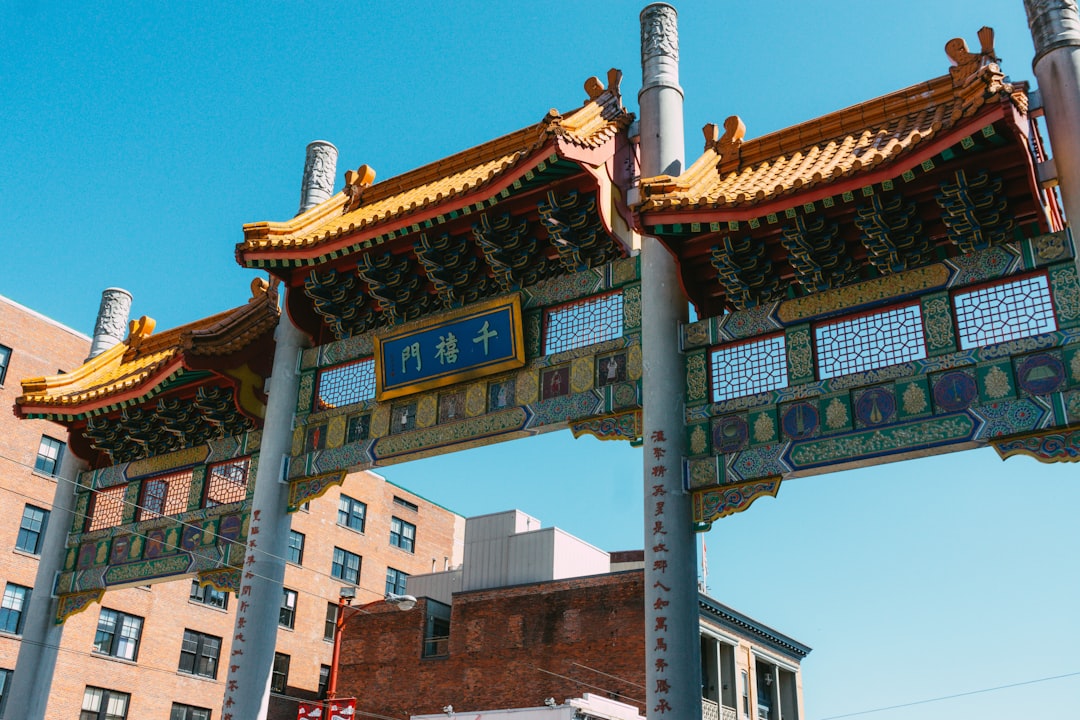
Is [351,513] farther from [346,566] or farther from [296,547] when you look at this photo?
[296,547]

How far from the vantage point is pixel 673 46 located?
15.0 meters

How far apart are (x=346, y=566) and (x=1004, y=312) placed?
133ft

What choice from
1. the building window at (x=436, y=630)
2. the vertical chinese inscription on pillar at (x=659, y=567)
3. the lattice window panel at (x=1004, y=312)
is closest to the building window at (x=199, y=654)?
the building window at (x=436, y=630)

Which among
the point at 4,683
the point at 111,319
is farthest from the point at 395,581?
the point at 111,319

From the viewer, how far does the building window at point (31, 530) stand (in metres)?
37.5

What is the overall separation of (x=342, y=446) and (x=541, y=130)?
557 cm

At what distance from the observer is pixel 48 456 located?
39812mm

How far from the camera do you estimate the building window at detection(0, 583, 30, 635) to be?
35.8m

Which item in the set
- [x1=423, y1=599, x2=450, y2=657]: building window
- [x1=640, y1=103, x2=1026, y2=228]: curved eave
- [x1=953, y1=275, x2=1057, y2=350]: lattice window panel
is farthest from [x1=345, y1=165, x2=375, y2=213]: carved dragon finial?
[x1=423, y1=599, x2=450, y2=657]: building window

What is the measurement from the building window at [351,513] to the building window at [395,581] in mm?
2840

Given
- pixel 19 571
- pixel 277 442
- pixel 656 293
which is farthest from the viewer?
pixel 19 571

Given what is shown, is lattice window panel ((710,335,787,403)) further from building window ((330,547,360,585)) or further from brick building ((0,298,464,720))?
building window ((330,547,360,585))

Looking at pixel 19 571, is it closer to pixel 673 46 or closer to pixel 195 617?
pixel 195 617

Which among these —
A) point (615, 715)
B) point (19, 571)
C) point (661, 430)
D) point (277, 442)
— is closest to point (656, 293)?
point (661, 430)
